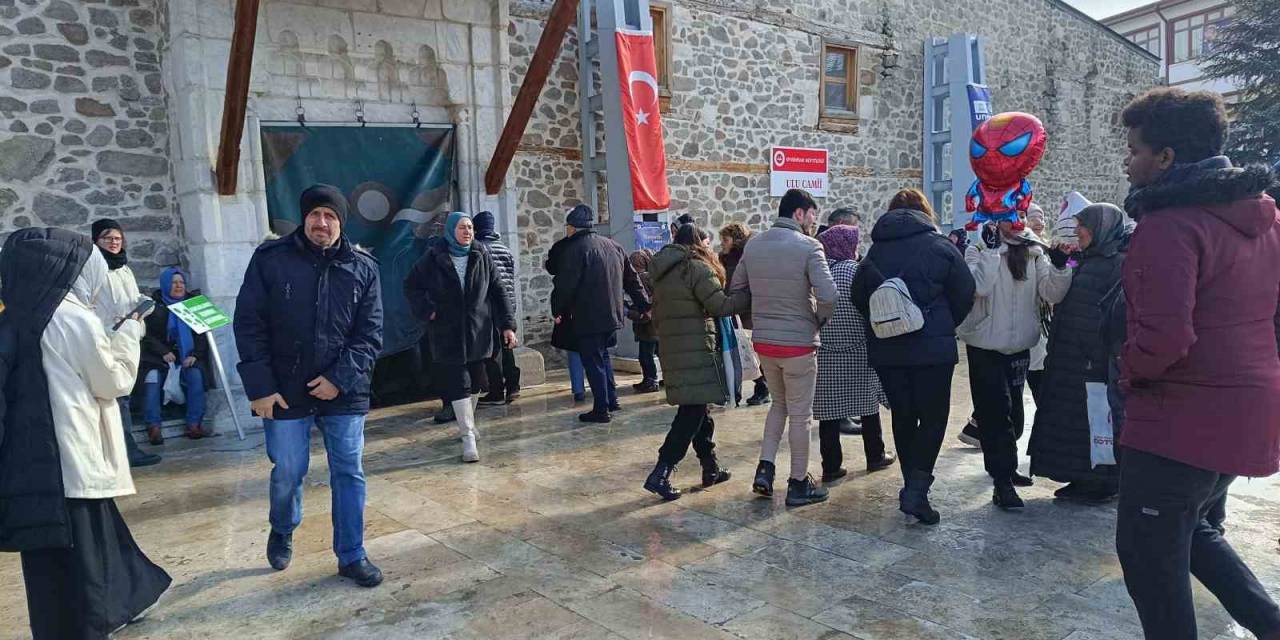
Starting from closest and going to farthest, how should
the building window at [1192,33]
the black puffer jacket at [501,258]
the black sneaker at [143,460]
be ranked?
the black sneaker at [143,460] → the black puffer jacket at [501,258] → the building window at [1192,33]

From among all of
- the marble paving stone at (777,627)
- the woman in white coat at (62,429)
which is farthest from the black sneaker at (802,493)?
the woman in white coat at (62,429)

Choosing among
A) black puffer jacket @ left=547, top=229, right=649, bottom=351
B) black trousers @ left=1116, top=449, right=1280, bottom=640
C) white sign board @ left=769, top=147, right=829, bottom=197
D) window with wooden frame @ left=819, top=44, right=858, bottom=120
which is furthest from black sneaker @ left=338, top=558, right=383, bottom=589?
window with wooden frame @ left=819, top=44, right=858, bottom=120

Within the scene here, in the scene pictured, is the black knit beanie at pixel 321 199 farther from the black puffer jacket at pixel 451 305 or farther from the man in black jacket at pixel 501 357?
the man in black jacket at pixel 501 357

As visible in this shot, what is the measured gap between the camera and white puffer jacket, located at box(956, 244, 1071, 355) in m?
4.23

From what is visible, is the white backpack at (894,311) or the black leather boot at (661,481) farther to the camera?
the black leather boot at (661,481)

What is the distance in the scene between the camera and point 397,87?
7.21 m

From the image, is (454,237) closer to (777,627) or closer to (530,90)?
(530,90)

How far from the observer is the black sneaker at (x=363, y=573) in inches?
134

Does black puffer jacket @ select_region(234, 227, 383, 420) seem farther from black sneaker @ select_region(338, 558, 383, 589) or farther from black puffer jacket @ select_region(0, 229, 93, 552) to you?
black puffer jacket @ select_region(0, 229, 93, 552)

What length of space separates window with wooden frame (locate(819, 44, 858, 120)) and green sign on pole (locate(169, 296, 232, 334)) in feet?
28.8

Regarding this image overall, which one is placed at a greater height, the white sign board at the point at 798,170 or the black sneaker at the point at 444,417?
the white sign board at the point at 798,170

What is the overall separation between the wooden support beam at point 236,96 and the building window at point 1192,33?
3000cm

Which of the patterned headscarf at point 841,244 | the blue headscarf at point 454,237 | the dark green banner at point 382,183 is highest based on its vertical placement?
the dark green banner at point 382,183

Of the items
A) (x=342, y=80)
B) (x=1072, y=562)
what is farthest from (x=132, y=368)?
(x=342, y=80)
